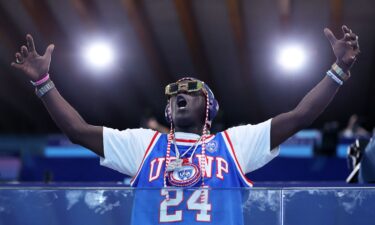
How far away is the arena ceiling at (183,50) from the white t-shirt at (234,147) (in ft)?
17.4

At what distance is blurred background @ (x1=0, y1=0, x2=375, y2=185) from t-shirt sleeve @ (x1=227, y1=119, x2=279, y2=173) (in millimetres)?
3689

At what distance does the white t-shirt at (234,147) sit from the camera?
1861 mm

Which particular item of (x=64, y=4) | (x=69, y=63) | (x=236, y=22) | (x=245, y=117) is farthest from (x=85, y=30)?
(x=245, y=117)

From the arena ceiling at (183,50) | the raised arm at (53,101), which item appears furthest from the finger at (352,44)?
the arena ceiling at (183,50)

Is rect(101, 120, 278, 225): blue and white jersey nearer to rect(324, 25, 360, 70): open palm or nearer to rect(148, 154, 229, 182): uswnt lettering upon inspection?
rect(148, 154, 229, 182): uswnt lettering

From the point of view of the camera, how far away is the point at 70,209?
1.60 meters

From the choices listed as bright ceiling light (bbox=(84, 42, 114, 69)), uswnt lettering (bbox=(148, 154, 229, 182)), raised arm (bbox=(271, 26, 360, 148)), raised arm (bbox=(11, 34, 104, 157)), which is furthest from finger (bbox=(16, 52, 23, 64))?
bright ceiling light (bbox=(84, 42, 114, 69))

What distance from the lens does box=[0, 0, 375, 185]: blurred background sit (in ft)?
24.1

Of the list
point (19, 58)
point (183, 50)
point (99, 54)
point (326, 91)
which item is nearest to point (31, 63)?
point (19, 58)

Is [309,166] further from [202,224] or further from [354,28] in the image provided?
[354,28]

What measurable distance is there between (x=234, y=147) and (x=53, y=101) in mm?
624

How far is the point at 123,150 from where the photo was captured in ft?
6.23

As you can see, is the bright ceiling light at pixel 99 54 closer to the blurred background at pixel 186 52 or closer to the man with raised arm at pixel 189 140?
the blurred background at pixel 186 52

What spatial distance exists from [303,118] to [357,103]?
821 centimetres
